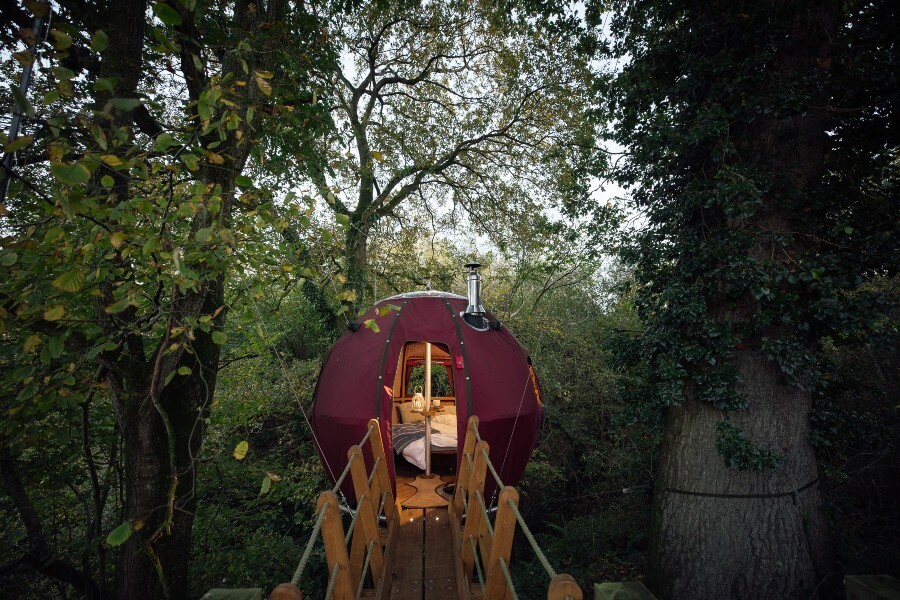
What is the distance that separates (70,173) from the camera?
4.70 feet

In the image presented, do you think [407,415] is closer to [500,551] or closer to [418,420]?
[418,420]

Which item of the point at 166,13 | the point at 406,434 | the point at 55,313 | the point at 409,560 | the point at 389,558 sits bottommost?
the point at 409,560

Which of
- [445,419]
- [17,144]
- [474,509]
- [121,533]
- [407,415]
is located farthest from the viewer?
[407,415]

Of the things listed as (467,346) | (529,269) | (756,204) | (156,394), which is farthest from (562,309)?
(156,394)

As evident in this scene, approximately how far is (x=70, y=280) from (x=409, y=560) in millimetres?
3388

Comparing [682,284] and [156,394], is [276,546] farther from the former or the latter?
[682,284]

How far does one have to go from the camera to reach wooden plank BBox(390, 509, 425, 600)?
10.6 feet

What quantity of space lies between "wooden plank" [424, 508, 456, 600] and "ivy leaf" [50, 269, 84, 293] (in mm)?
3164

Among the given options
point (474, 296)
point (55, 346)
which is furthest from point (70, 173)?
point (474, 296)

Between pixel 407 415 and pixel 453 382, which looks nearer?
pixel 453 382

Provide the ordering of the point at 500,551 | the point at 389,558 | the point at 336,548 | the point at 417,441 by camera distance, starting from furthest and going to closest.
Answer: the point at 417,441, the point at 389,558, the point at 500,551, the point at 336,548

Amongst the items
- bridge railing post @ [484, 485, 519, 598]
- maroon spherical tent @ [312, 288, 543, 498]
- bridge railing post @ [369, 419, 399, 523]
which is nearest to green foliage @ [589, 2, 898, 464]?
maroon spherical tent @ [312, 288, 543, 498]

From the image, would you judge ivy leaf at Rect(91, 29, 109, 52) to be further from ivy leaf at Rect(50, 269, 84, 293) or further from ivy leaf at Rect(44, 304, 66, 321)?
ivy leaf at Rect(44, 304, 66, 321)

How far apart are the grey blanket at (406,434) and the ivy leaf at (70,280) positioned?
15.6 feet
